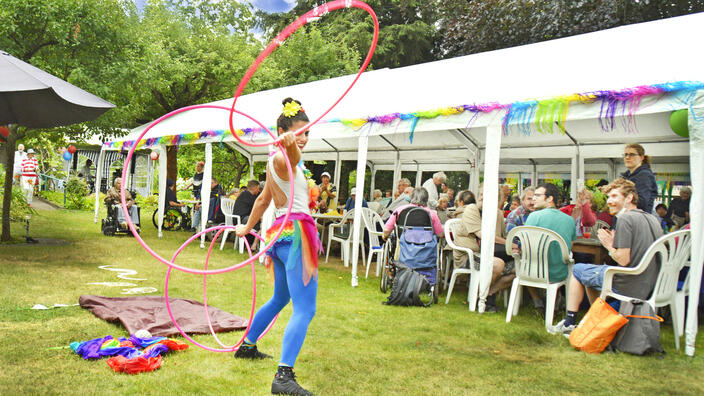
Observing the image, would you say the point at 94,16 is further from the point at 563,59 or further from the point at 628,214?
the point at 628,214

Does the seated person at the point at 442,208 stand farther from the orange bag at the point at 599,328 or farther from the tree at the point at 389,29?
the tree at the point at 389,29

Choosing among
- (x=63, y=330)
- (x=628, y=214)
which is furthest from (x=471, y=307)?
(x=63, y=330)

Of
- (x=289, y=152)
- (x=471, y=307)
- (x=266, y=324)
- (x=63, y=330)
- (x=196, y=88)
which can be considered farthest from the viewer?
(x=196, y=88)

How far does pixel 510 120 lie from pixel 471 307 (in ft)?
6.59

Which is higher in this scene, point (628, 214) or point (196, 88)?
point (196, 88)

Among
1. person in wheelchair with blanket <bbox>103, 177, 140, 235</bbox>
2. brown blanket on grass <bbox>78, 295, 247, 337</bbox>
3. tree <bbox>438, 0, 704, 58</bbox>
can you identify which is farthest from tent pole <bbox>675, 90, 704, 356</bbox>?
tree <bbox>438, 0, 704, 58</bbox>

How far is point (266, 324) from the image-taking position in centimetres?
346

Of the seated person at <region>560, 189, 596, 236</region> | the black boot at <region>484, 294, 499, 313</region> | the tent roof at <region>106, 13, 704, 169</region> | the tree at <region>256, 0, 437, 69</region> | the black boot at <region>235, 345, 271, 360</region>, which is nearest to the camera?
the black boot at <region>235, 345, 271, 360</region>

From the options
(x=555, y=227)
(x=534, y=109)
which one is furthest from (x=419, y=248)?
(x=534, y=109)

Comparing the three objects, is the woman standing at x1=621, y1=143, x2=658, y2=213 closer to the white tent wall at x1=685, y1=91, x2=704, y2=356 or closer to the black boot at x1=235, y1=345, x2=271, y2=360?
the white tent wall at x1=685, y1=91, x2=704, y2=356

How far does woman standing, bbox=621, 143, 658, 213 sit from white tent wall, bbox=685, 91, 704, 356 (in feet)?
2.89

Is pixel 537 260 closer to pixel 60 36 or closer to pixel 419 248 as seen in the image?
pixel 419 248

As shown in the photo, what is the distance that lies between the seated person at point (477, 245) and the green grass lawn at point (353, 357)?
0.38m

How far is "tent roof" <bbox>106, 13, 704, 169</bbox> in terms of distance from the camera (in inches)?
198
